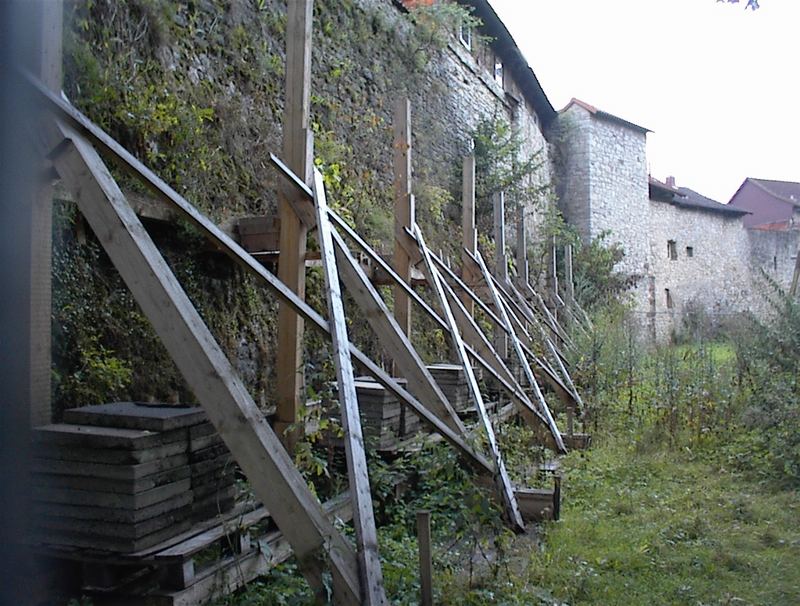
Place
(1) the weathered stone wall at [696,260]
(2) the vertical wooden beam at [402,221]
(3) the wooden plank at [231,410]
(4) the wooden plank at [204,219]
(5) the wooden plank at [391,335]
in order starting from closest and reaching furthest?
1. (3) the wooden plank at [231,410]
2. (4) the wooden plank at [204,219]
3. (5) the wooden plank at [391,335]
4. (2) the vertical wooden beam at [402,221]
5. (1) the weathered stone wall at [696,260]

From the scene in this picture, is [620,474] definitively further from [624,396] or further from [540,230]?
[540,230]

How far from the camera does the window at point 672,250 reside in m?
27.9

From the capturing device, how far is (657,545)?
4.68 metres

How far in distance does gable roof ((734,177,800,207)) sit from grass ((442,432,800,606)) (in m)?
43.2

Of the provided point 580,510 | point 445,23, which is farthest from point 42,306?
point 445,23

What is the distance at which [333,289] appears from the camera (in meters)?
4.04

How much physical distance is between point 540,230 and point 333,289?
14994 mm

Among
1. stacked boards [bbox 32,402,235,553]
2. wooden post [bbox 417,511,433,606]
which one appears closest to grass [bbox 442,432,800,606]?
wooden post [bbox 417,511,433,606]

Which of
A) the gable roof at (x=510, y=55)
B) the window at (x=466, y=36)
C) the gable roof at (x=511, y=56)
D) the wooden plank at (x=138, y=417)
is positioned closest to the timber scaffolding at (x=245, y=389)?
the wooden plank at (x=138, y=417)

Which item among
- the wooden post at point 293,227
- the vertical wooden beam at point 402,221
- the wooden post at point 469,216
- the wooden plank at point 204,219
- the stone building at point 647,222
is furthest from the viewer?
the stone building at point 647,222

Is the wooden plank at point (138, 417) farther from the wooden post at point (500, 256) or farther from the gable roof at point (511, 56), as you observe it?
the gable roof at point (511, 56)

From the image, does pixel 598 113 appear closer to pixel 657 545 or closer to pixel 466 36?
pixel 466 36

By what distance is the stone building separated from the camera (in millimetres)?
23828

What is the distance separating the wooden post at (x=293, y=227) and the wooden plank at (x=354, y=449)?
353 mm
